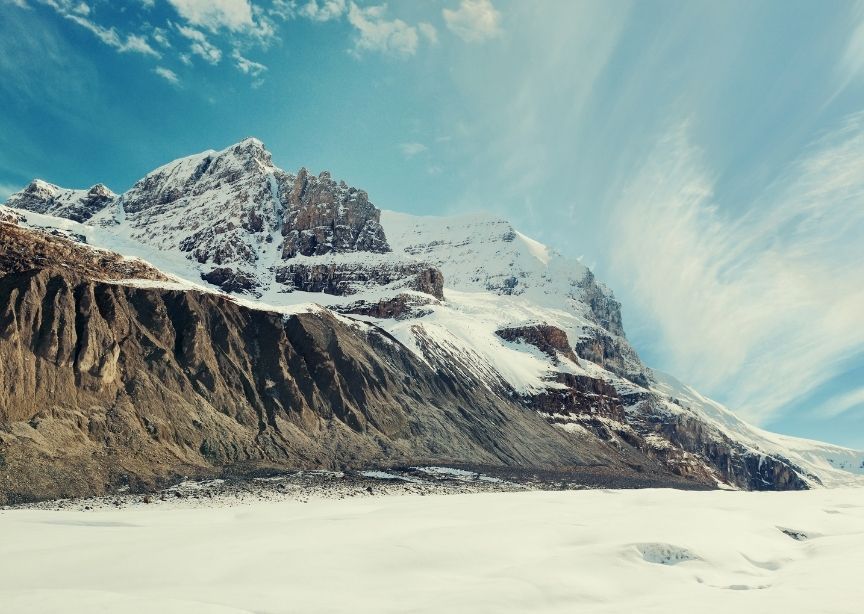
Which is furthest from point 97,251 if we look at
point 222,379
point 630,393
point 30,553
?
point 630,393

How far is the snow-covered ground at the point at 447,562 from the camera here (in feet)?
50.8

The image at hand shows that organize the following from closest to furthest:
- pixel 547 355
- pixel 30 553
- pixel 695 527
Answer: pixel 30 553, pixel 695 527, pixel 547 355

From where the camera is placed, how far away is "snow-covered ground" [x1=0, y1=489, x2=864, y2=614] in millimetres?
15484

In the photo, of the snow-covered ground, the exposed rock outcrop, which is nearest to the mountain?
the exposed rock outcrop

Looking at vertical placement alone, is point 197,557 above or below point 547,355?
below

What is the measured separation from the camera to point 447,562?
19.6 metres

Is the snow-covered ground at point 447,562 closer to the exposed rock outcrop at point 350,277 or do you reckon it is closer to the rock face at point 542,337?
the rock face at point 542,337

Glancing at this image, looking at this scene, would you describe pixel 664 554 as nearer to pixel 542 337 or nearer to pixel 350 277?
pixel 542 337

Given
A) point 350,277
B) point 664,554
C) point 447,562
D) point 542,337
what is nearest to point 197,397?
point 447,562

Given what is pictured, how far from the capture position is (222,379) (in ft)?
257

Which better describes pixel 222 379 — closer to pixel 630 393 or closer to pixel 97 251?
pixel 97 251

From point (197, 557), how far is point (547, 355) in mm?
150586

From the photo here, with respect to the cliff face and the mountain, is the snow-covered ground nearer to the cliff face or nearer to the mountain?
the cliff face

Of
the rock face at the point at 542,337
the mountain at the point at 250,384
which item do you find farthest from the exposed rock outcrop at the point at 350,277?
the rock face at the point at 542,337
